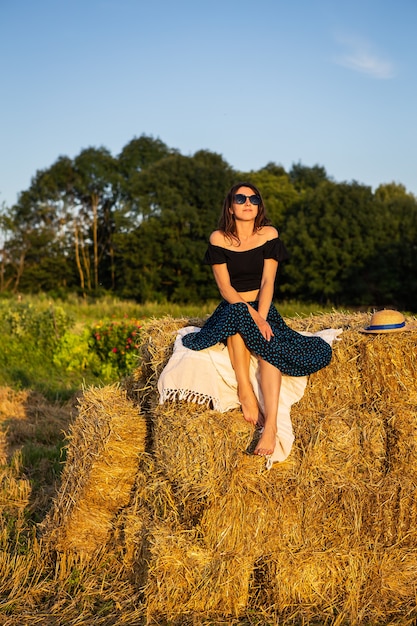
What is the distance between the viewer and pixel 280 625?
12.4 feet

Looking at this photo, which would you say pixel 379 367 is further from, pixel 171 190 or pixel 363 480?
pixel 171 190

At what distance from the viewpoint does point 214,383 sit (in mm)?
4578

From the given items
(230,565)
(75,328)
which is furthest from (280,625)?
(75,328)

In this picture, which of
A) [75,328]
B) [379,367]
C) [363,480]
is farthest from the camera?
[75,328]

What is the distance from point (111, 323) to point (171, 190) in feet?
91.8

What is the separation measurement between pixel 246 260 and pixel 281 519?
1.98 metres

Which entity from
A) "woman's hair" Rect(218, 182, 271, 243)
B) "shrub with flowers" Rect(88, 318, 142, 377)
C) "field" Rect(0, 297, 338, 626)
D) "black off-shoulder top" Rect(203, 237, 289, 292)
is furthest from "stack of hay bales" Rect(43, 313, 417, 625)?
"shrub with flowers" Rect(88, 318, 142, 377)

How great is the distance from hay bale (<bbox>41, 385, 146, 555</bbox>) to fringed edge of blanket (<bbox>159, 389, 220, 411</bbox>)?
0.42m

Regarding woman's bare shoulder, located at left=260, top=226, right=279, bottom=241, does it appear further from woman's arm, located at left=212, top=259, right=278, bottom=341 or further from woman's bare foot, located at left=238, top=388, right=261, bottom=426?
woman's bare foot, located at left=238, top=388, right=261, bottom=426

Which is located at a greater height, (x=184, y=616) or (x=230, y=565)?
(x=230, y=565)

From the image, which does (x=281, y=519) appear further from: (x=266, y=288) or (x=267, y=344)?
(x=266, y=288)

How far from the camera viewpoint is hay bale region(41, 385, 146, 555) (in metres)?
4.64

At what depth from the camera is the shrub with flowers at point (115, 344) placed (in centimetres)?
1123

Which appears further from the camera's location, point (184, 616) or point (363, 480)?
point (363, 480)
